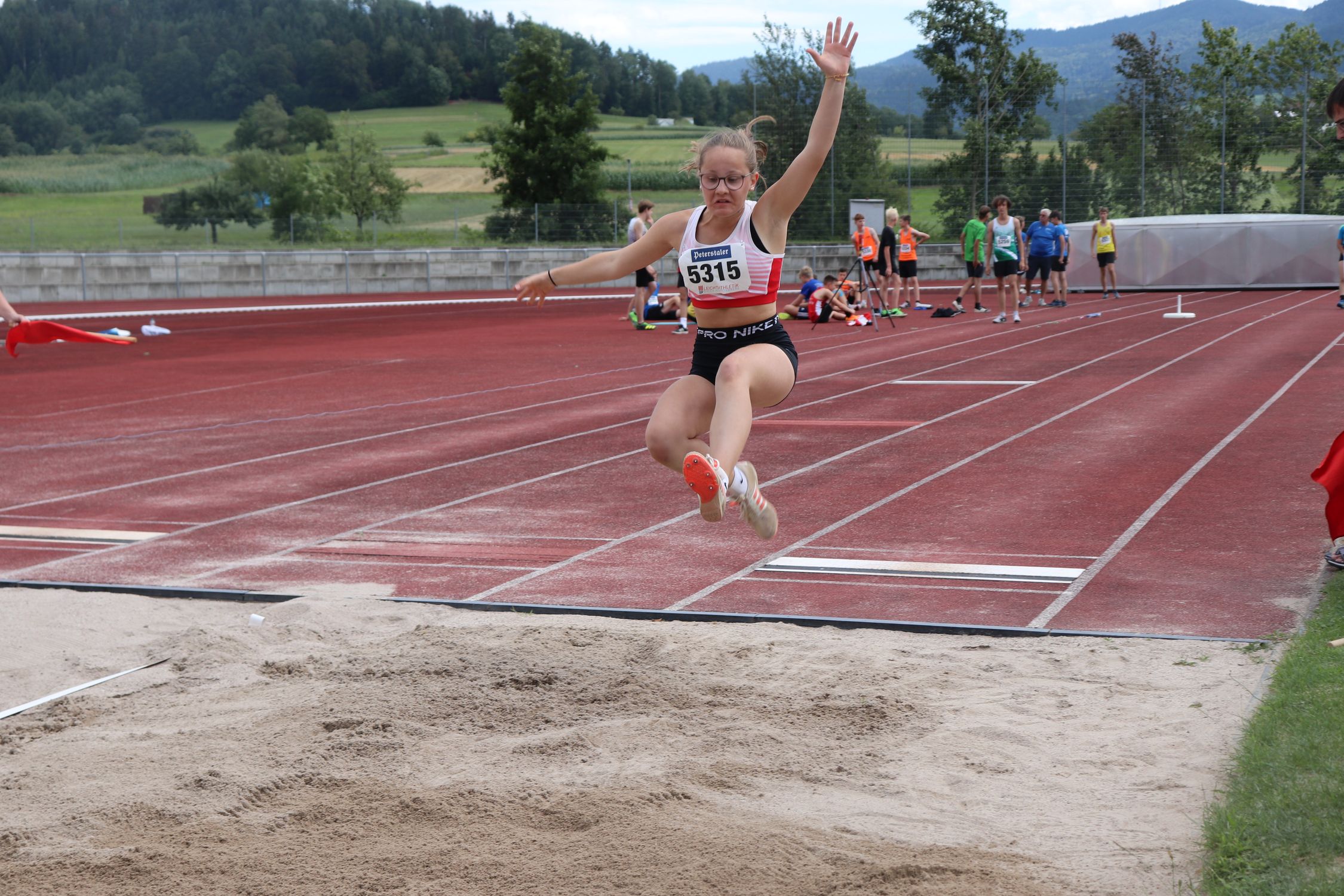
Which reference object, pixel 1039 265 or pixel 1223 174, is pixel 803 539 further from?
pixel 1223 174

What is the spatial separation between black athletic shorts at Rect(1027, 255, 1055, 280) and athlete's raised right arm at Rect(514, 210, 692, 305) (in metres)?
20.2

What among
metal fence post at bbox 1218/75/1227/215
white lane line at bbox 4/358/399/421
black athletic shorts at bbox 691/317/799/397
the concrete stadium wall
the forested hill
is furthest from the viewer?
the forested hill

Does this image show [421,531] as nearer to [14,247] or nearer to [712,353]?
[712,353]

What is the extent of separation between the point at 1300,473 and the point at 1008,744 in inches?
214

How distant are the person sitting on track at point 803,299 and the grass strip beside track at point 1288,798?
17.2 meters

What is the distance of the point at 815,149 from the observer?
465 centimetres

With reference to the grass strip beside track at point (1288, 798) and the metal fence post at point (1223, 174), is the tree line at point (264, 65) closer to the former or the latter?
the metal fence post at point (1223, 174)

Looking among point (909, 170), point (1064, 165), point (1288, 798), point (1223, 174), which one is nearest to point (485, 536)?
point (1288, 798)

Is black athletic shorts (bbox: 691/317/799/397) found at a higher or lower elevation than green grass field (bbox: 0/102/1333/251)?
lower

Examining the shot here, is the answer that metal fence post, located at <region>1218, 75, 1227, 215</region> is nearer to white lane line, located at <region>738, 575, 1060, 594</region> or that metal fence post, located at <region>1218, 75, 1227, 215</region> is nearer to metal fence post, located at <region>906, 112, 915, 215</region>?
metal fence post, located at <region>906, 112, 915, 215</region>

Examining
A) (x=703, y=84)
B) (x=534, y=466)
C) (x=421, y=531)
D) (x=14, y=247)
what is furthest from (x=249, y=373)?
(x=703, y=84)

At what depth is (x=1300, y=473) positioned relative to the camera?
883 cm

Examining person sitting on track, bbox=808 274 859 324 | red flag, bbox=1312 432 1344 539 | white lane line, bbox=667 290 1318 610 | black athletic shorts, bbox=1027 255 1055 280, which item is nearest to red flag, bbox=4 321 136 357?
white lane line, bbox=667 290 1318 610

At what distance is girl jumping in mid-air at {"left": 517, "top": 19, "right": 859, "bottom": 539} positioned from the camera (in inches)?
185
